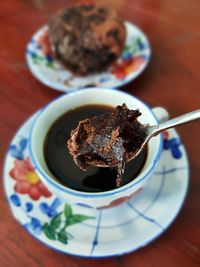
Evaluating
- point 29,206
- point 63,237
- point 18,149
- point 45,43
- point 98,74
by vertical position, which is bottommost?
point 63,237

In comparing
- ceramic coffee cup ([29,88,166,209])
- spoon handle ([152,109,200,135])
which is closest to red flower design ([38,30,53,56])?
ceramic coffee cup ([29,88,166,209])

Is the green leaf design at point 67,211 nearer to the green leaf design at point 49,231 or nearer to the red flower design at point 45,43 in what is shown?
the green leaf design at point 49,231

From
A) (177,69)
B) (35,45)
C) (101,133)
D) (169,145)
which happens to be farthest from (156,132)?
(35,45)

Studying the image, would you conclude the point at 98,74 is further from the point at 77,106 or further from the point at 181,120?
the point at 181,120

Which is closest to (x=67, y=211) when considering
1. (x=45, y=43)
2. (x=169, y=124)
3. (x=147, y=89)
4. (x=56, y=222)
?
(x=56, y=222)

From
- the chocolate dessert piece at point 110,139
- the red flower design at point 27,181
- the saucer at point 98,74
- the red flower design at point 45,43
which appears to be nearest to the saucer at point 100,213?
the red flower design at point 27,181

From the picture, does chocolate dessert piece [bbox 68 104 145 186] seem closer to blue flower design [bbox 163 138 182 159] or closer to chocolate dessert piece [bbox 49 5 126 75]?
blue flower design [bbox 163 138 182 159]
